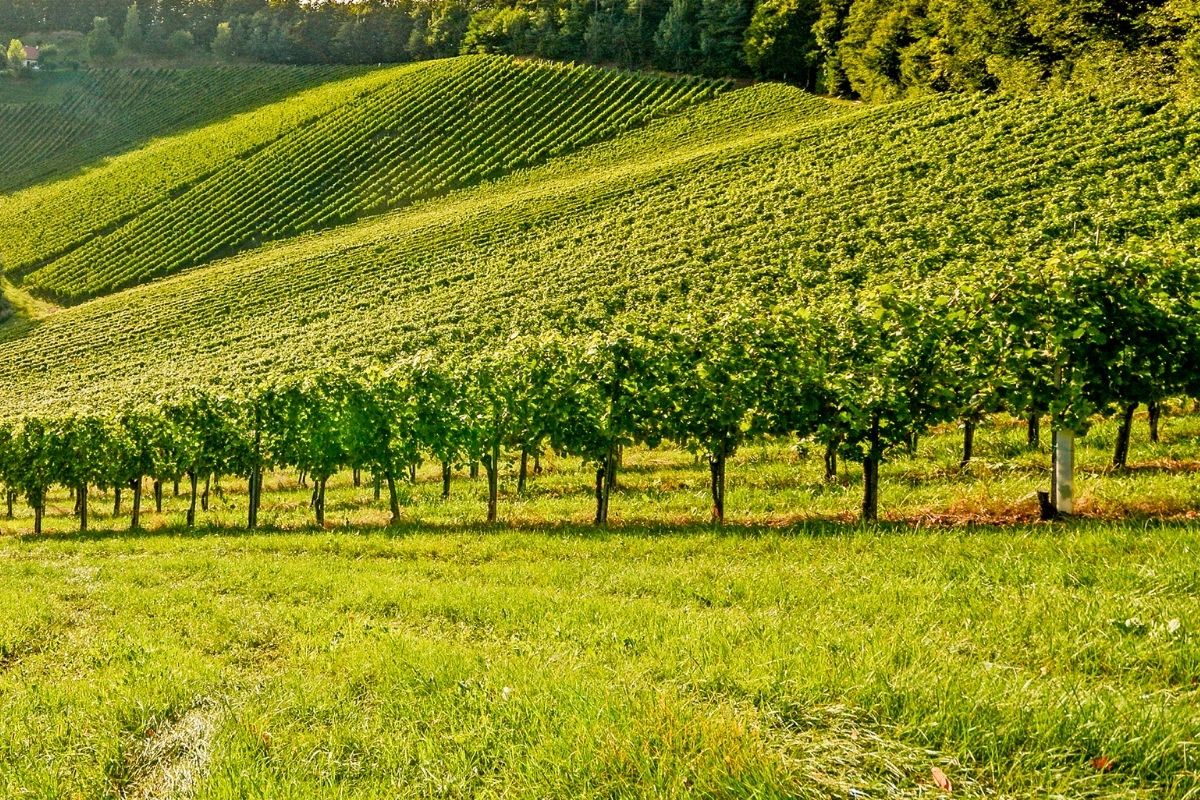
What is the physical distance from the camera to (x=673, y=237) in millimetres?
44312

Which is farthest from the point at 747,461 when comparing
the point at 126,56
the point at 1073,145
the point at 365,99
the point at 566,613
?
the point at 126,56

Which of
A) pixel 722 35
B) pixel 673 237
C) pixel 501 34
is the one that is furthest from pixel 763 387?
pixel 501 34

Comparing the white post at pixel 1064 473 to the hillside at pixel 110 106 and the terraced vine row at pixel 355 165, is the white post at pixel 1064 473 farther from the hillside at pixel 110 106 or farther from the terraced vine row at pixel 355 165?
the hillside at pixel 110 106

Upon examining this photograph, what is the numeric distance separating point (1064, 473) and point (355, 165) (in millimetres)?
76936

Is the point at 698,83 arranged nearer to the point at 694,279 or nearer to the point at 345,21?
the point at 694,279

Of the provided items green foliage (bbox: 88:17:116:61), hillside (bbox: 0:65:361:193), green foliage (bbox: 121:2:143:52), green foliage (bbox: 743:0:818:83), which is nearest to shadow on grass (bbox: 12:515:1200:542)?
green foliage (bbox: 743:0:818:83)

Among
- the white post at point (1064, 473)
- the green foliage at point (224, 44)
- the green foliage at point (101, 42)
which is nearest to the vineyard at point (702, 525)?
the white post at point (1064, 473)

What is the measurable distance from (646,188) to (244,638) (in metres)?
49.6

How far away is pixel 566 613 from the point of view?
7.29 meters

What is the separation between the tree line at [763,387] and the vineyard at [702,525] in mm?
80

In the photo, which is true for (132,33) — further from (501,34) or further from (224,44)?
(501,34)

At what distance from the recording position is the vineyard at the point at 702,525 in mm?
3789

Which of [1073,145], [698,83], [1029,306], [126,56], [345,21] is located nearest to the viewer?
[1029,306]

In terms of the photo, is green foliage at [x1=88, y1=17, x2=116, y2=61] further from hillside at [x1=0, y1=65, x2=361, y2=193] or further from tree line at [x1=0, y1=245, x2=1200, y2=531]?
tree line at [x1=0, y1=245, x2=1200, y2=531]
